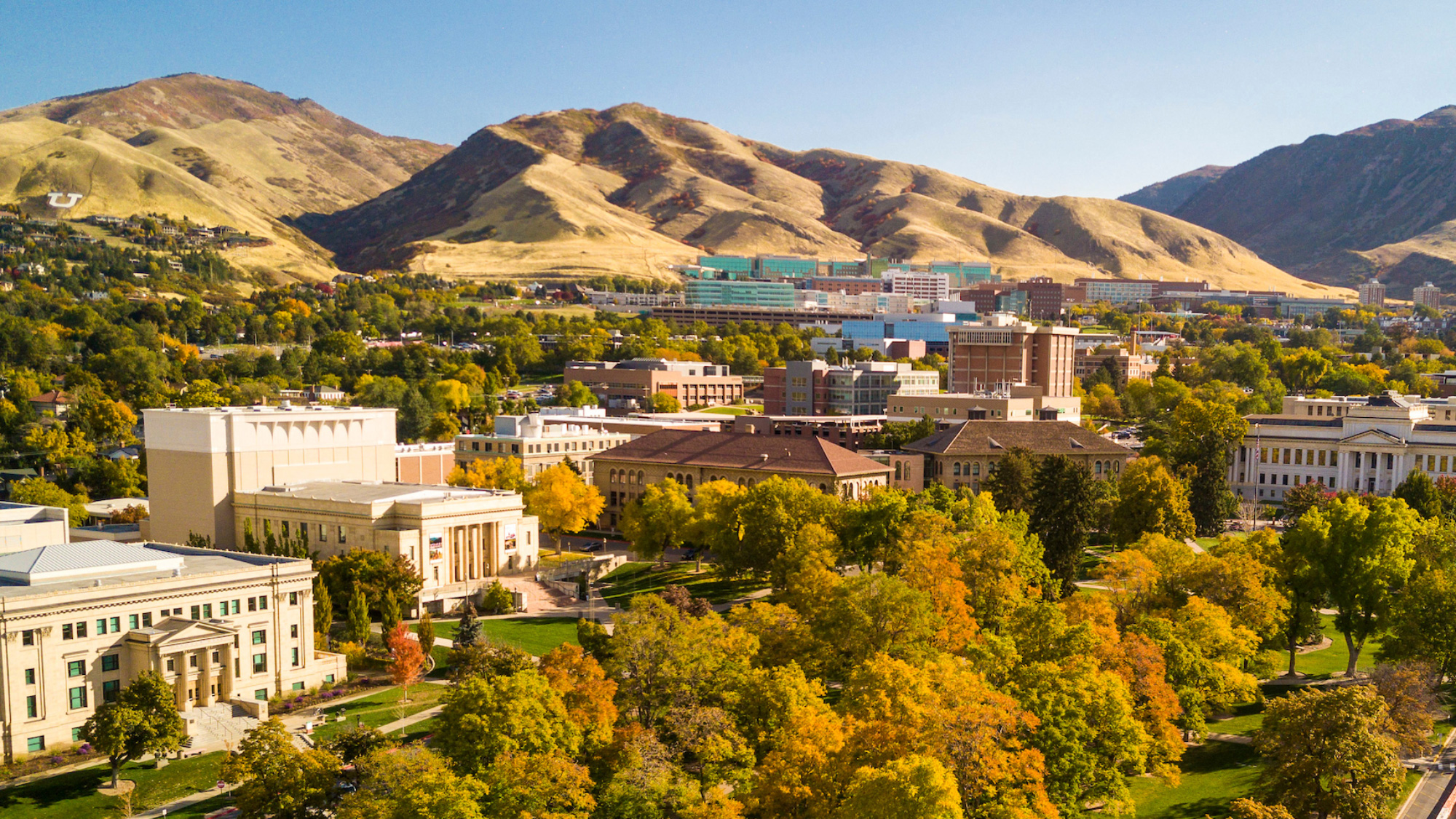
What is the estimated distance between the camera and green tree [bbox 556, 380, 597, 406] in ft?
513

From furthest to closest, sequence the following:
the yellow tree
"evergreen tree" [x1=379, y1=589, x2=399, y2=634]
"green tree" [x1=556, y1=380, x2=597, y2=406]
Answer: "green tree" [x1=556, y1=380, x2=597, y2=406] < the yellow tree < "evergreen tree" [x1=379, y1=589, x2=399, y2=634]

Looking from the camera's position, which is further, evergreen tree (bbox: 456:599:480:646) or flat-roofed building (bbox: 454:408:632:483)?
flat-roofed building (bbox: 454:408:632:483)

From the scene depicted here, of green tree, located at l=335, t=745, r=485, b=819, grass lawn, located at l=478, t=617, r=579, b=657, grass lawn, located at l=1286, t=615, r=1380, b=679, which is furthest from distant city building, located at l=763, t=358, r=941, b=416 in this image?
green tree, located at l=335, t=745, r=485, b=819

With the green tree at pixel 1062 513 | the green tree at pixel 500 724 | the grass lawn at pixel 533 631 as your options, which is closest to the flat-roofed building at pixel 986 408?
the green tree at pixel 1062 513

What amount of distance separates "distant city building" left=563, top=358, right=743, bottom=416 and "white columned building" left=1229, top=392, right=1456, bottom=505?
70.0 m

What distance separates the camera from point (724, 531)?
79938 millimetres

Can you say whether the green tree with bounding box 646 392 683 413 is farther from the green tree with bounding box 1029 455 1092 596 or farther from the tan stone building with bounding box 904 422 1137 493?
the green tree with bounding box 1029 455 1092 596

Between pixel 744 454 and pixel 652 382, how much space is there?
63489mm

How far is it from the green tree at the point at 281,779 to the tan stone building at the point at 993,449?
225ft

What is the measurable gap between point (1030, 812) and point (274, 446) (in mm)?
64362

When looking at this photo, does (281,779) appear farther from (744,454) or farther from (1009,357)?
(1009,357)

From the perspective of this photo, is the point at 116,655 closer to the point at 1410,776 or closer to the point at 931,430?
the point at 1410,776

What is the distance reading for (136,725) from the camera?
160ft

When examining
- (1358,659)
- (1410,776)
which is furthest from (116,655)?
(1358,659)
